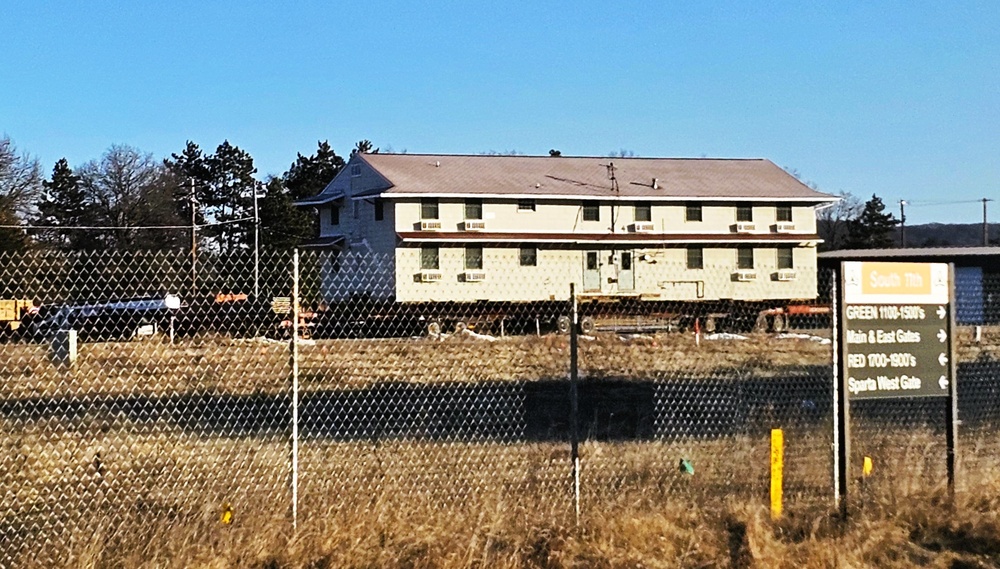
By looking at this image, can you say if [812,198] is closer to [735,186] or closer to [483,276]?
[735,186]

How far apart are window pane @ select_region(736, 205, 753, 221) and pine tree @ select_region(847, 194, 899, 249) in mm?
41950

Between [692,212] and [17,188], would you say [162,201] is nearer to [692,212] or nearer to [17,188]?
[17,188]

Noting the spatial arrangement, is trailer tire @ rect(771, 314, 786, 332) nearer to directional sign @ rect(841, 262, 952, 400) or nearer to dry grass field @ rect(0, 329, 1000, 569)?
dry grass field @ rect(0, 329, 1000, 569)

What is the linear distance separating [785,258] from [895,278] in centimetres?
3839

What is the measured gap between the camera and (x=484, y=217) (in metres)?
42.6

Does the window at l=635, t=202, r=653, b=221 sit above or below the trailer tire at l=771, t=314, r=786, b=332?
above

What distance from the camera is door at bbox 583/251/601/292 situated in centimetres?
4359

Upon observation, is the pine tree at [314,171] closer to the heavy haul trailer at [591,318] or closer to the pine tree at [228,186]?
the pine tree at [228,186]

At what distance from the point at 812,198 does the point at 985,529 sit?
39468 mm

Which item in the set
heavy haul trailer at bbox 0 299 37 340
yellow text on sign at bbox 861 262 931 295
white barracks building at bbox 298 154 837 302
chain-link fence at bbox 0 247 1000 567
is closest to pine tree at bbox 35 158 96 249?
white barracks building at bbox 298 154 837 302

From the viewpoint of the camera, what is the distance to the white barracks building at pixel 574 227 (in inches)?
1650

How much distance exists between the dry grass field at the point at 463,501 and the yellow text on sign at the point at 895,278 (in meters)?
1.54

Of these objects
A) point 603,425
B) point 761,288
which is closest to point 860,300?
point 603,425

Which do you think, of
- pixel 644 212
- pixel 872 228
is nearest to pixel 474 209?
pixel 644 212
